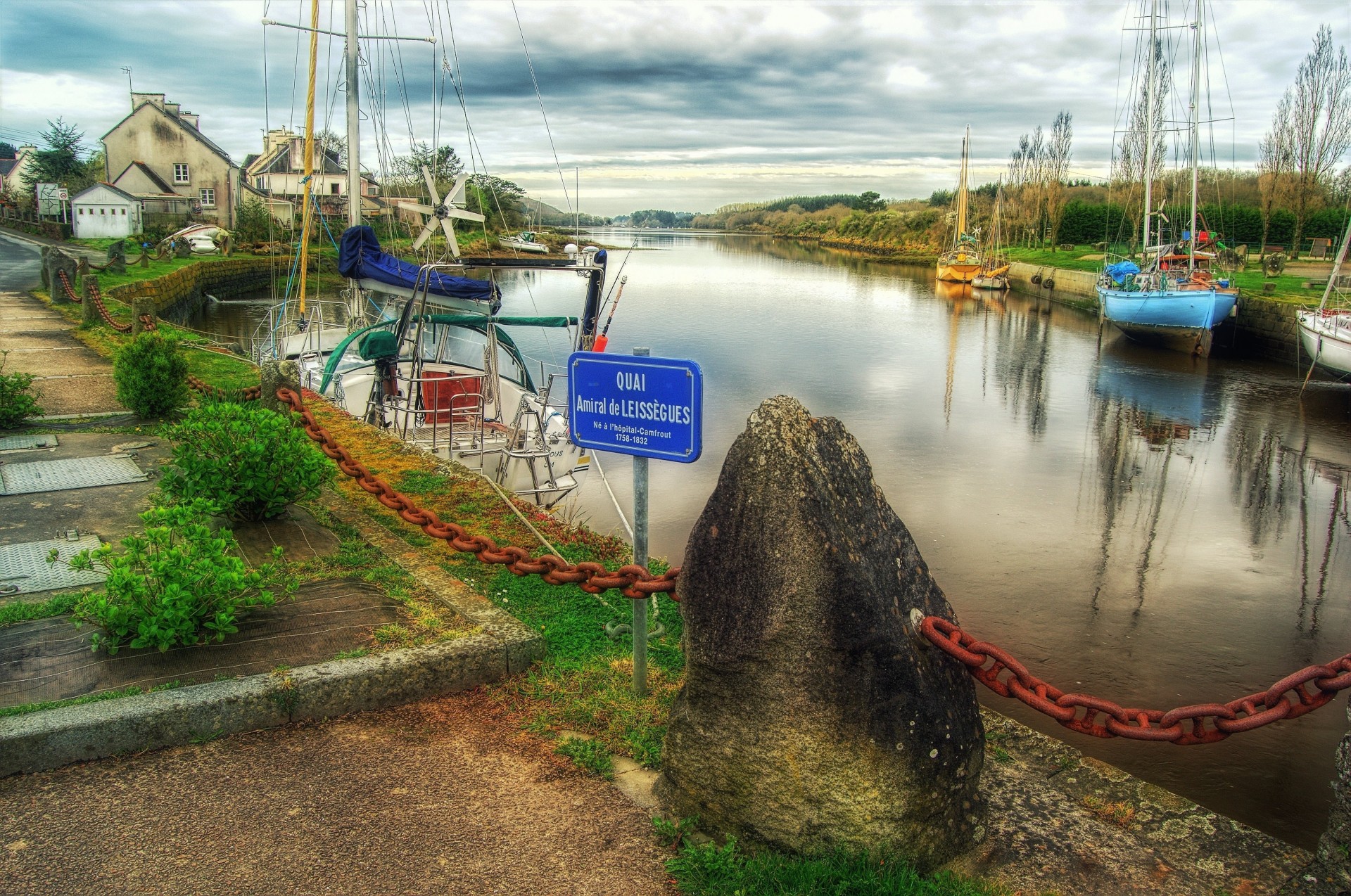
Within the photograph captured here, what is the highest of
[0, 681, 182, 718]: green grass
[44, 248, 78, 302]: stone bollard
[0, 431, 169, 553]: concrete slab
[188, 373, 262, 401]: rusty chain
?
[44, 248, 78, 302]: stone bollard

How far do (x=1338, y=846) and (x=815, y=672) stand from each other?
68.0 inches

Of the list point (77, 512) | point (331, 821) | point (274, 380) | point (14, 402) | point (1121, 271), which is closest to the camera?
point (331, 821)

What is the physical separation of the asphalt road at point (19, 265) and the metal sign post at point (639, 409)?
89.4ft

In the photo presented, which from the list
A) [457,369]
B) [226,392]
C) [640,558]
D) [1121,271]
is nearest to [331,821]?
[640,558]

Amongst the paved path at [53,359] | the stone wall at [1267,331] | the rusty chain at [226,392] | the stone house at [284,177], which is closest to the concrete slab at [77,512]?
the rusty chain at [226,392]

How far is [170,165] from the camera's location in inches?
2522

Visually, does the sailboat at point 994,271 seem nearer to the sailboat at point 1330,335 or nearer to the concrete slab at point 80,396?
the sailboat at point 1330,335

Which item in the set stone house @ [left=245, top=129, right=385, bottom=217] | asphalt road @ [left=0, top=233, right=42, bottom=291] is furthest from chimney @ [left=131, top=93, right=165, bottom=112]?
asphalt road @ [left=0, top=233, right=42, bottom=291]

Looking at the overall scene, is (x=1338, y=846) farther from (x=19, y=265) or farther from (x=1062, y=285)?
(x=1062, y=285)

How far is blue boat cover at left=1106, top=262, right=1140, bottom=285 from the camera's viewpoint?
34.5 m

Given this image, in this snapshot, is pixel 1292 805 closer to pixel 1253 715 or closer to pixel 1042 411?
pixel 1253 715

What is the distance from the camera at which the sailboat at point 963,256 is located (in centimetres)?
5862

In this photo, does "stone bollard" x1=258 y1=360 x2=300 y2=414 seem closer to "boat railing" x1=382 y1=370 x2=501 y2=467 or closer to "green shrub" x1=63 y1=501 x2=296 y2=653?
"boat railing" x1=382 y1=370 x2=501 y2=467

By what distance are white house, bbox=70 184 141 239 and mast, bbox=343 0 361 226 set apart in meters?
41.9
